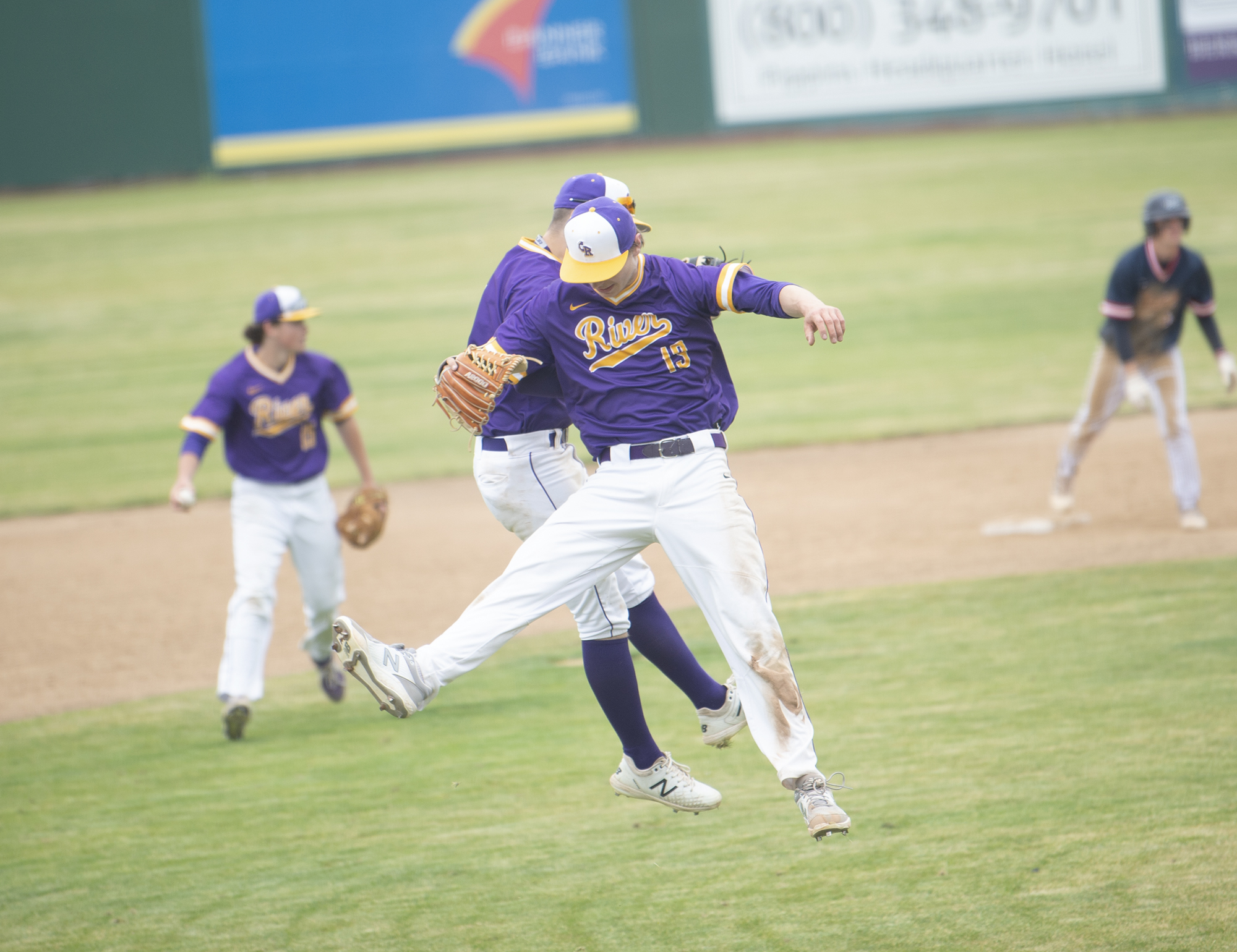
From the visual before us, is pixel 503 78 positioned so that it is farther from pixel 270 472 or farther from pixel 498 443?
pixel 498 443

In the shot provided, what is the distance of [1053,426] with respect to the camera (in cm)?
1241

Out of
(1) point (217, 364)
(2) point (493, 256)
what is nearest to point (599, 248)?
(1) point (217, 364)

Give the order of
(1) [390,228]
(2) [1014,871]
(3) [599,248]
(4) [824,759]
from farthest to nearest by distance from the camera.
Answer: (1) [390,228]
(4) [824,759]
(2) [1014,871]
(3) [599,248]

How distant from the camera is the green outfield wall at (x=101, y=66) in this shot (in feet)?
93.7

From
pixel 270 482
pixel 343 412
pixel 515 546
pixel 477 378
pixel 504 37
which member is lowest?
pixel 515 546

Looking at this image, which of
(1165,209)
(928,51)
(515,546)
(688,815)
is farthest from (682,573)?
(928,51)

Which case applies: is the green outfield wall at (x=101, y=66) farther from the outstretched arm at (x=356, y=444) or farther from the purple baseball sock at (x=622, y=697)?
the purple baseball sock at (x=622, y=697)

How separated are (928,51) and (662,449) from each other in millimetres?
25712

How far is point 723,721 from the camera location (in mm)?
4883

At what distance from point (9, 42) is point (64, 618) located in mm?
24068

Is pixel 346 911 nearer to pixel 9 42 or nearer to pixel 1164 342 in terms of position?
pixel 1164 342

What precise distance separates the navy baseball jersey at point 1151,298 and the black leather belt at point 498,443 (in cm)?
493

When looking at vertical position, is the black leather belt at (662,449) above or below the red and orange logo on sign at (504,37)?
below

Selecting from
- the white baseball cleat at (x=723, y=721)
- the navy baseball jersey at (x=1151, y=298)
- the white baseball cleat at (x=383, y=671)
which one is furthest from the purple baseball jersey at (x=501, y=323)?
the navy baseball jersey at (x=1151, y=298)
